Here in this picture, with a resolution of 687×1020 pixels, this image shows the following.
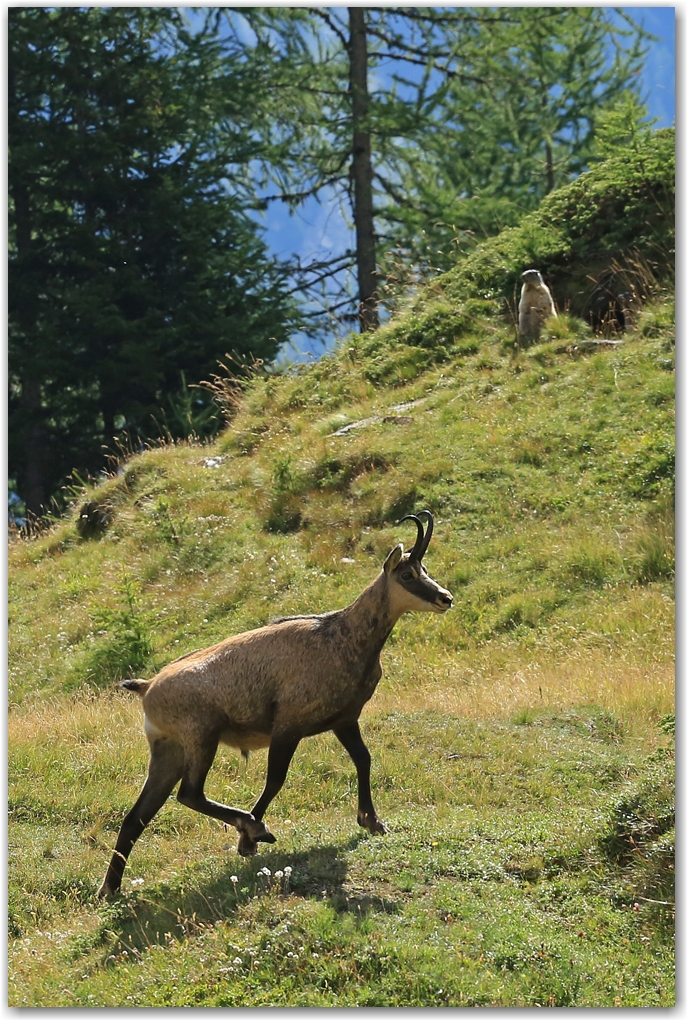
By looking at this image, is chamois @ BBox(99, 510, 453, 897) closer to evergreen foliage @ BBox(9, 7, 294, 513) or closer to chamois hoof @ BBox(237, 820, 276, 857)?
chamois hoof @ BBox(237, 820, 276, 857)

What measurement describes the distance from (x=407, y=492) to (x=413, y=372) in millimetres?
4315

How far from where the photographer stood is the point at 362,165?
28.4 meters

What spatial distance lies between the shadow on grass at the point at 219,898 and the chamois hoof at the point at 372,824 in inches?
7.7

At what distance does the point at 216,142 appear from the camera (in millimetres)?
29281

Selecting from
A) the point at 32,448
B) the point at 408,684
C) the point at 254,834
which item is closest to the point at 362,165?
the point at 32,448

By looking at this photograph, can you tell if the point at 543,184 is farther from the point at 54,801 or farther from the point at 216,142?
the point at 54,801

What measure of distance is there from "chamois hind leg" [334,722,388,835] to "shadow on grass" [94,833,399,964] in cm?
22

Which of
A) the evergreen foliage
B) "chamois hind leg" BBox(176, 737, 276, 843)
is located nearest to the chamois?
"chamois hind leg" BBox(176, 737, 276, 843)

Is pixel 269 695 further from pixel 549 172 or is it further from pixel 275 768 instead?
pixel 549 172

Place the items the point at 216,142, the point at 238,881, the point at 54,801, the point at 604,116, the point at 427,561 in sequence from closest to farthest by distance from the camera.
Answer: the point at 238,881 → the point at 54,801 → the point at 427,561 → the point at 604,116 → the point at 216,142

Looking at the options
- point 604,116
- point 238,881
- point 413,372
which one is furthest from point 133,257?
point 238,881

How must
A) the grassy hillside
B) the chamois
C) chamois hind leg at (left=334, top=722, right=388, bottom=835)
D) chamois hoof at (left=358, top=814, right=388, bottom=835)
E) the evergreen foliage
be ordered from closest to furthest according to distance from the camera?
the grassy hillside
the chamois
chamois hind leg at (left=334, top=722, right=388, bottom=835)
chamois hoof at (left=358, top=814, right=388, bottom=835)
the evergreen foliage

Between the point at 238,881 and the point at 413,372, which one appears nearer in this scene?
the point at 238,881

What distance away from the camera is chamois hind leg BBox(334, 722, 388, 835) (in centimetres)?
834
